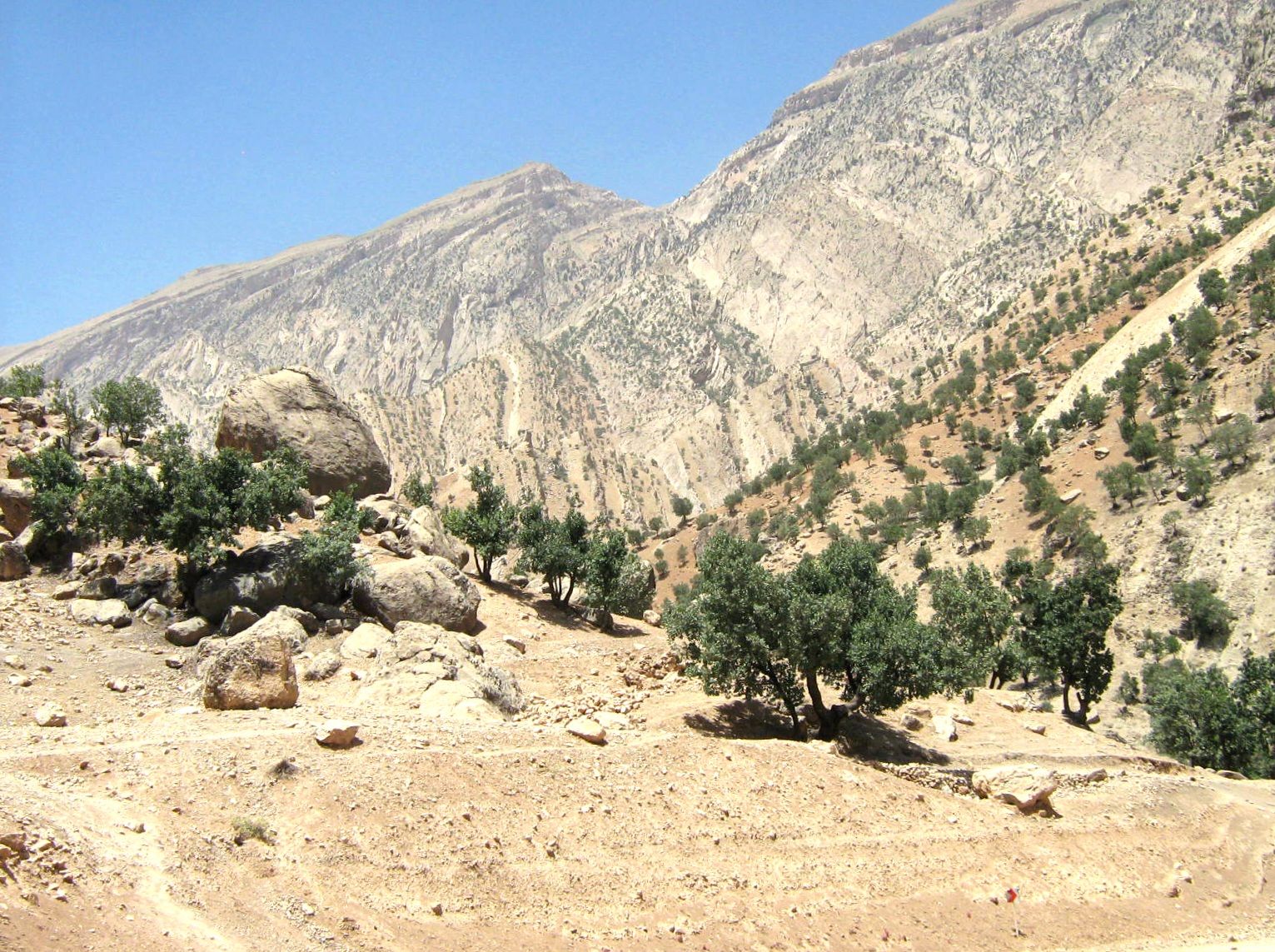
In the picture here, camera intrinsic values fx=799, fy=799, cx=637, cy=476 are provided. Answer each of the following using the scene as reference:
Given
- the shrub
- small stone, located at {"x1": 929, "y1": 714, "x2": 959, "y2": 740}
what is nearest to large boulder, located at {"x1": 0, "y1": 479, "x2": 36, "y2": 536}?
small stone, located at {"x1": 929, "y1": 714, "x2": 959, "y2": 740}

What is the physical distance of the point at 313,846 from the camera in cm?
1244

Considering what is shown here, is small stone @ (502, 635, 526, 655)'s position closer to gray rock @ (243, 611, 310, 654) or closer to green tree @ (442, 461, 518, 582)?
gray rock @ (243, 611, 310, 654)

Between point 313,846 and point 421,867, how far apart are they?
66.3 inches

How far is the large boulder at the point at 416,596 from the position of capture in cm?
2517

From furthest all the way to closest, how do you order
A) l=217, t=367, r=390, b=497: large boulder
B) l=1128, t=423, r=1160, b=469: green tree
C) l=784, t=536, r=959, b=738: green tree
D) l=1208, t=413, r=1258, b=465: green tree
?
l=1128, t=423, r=1160, b=469: green tree → l=1208, t=413, r=1258, b=465: green tree → l=217, t=367, r=390, b=497: large boulder → l=784, t=536, r=959, b=738: green tree

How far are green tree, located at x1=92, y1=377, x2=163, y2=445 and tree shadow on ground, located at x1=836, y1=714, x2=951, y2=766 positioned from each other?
107 ft

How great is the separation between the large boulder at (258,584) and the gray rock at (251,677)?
5.20 metres

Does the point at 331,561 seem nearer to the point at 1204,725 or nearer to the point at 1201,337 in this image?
the point at 1204,725

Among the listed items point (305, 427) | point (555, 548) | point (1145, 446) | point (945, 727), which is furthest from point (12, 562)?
point (1145, 446)

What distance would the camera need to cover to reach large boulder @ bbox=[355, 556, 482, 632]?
2517 cm

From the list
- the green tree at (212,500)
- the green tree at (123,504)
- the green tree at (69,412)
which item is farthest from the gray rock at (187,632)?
the green tree at (69,412)

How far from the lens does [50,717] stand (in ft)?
49.4

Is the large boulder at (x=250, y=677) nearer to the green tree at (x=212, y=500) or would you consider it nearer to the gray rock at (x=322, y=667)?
the gray rock at (x=322, y=667)

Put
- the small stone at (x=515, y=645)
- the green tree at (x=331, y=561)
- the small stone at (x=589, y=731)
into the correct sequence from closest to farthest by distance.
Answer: the small stone at (x=589, y=731) → the green tree at (x=331, y=561) → the small stone at (x=515, y=645)
